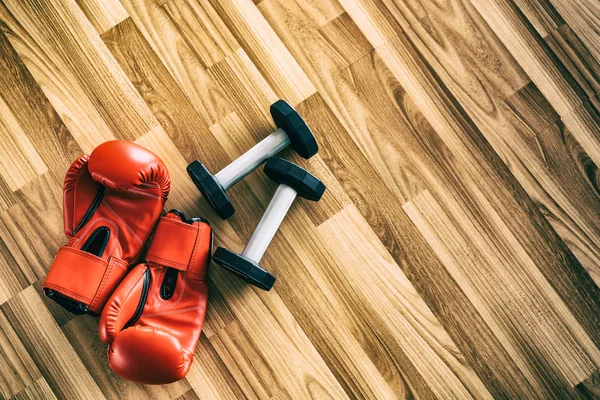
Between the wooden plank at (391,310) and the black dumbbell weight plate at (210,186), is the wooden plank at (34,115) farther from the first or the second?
the wooden plank at (391,310)

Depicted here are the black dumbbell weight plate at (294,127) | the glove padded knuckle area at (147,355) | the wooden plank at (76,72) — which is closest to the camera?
the glove padded knuckle area at (147,355)

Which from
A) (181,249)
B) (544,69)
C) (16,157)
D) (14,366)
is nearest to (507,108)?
(544,69)

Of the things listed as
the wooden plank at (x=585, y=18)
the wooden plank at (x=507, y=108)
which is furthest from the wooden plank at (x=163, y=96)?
the wooden plank at (x=585, y=18)

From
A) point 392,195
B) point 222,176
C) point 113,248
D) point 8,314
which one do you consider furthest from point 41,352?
point 392,195

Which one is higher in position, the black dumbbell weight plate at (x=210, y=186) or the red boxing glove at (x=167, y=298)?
the black dumbbell weight plate at (x=210, y=186)

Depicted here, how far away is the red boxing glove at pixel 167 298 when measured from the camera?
0.95m

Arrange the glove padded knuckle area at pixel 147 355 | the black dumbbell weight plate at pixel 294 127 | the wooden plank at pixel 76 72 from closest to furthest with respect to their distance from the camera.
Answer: the glove padded knuckle area at pixel 147 355 < the black dumbbell weight plate at pixel 294 127 < the wooden plank at pixel 76 72

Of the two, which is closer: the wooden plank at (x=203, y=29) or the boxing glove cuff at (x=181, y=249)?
the boxing glove cuff at (x=181, y=249)

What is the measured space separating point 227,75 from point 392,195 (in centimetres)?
51

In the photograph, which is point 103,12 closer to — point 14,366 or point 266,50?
point 266,50

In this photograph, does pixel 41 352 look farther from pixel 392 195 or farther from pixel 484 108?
pixel 484 108

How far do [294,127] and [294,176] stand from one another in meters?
0.11

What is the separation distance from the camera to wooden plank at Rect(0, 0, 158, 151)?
1123 millimetres

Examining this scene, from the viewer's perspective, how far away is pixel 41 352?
1.07 meters
